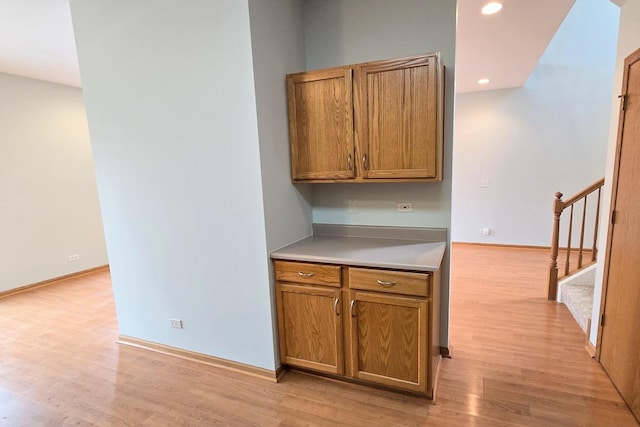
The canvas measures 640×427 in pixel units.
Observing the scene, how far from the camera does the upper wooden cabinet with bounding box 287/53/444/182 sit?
6.61ft

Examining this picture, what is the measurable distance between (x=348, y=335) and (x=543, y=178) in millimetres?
4853

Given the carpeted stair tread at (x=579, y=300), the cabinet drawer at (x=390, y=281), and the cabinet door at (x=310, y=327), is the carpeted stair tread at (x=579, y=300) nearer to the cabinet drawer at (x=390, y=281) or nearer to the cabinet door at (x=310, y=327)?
the cabinet drawer at (x=390, y=281)

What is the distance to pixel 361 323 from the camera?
2010mm

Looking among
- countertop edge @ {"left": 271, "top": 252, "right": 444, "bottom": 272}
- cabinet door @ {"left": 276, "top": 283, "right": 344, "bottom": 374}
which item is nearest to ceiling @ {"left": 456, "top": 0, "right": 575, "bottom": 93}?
countertop edge @ {"left": 271, "top": 252, "right": 444, "bottom": 272}

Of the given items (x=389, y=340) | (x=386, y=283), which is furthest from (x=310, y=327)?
(x=386, y=283)

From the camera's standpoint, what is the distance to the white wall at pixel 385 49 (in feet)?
7.11

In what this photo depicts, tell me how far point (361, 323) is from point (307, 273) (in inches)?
18.2

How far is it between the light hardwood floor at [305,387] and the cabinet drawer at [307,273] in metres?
0.73

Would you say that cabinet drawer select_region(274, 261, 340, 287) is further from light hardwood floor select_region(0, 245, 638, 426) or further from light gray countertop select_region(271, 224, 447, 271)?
light hardwood floor select_region(0, 245, 638, 426)

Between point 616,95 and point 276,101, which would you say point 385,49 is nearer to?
point 276,101

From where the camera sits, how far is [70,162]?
4.70m

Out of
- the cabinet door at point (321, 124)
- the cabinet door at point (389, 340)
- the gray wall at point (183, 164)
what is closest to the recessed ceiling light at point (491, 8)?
the cabinet door at point (321, 124)

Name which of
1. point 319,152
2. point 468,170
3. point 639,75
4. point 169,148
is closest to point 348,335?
point 319,152

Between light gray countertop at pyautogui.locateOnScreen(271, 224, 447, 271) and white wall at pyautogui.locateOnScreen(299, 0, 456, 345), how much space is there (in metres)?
0.07
